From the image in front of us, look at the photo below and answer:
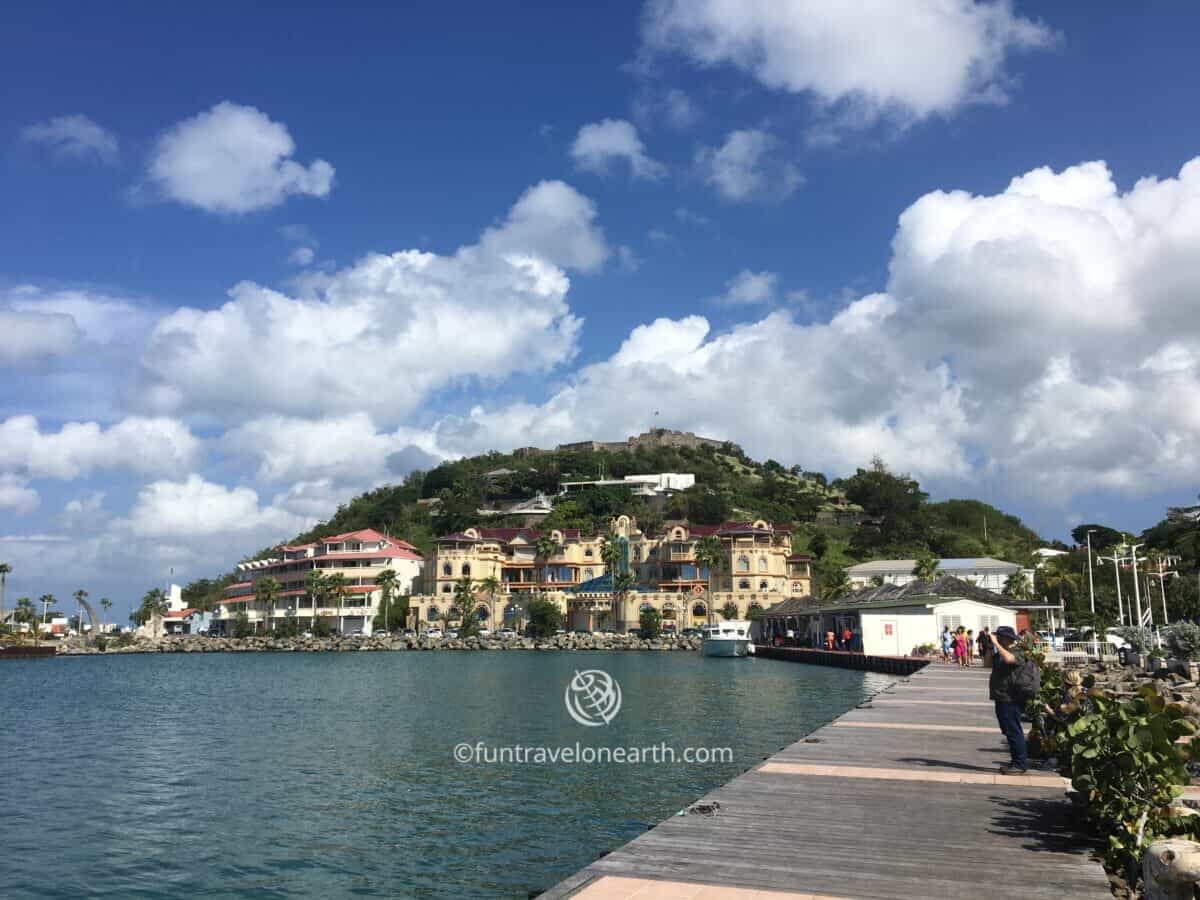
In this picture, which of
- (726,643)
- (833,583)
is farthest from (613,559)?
(726,643)

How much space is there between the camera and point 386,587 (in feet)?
385

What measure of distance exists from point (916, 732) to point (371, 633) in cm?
10584

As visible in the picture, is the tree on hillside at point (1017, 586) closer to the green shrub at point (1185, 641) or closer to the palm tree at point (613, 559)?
the palm tree at point (613, 559)

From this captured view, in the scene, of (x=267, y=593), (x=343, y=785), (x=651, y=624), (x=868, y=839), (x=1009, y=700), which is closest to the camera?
(x=868, y=839)

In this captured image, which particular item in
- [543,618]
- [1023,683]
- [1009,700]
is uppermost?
[1023,683]

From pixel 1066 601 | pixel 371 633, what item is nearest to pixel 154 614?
pixel 371 633

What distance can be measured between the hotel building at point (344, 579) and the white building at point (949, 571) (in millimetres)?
56994

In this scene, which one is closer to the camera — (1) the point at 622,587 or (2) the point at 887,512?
(1) the point at 622,587

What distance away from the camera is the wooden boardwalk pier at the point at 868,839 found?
335 inches

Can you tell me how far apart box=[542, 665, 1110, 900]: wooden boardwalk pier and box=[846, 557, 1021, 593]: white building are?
322 feet

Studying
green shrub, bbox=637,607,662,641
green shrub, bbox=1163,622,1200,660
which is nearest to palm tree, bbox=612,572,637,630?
green shrub, bbox=637,607,662,641

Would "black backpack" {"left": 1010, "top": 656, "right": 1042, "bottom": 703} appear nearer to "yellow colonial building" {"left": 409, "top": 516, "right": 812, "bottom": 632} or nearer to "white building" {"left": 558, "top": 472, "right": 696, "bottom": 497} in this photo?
"yellow colonial building" {"left": 409, "top": 516, "right": 812, "bottom": 632}

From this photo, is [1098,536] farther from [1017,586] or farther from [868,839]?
[868,839]

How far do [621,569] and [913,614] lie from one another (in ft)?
198
